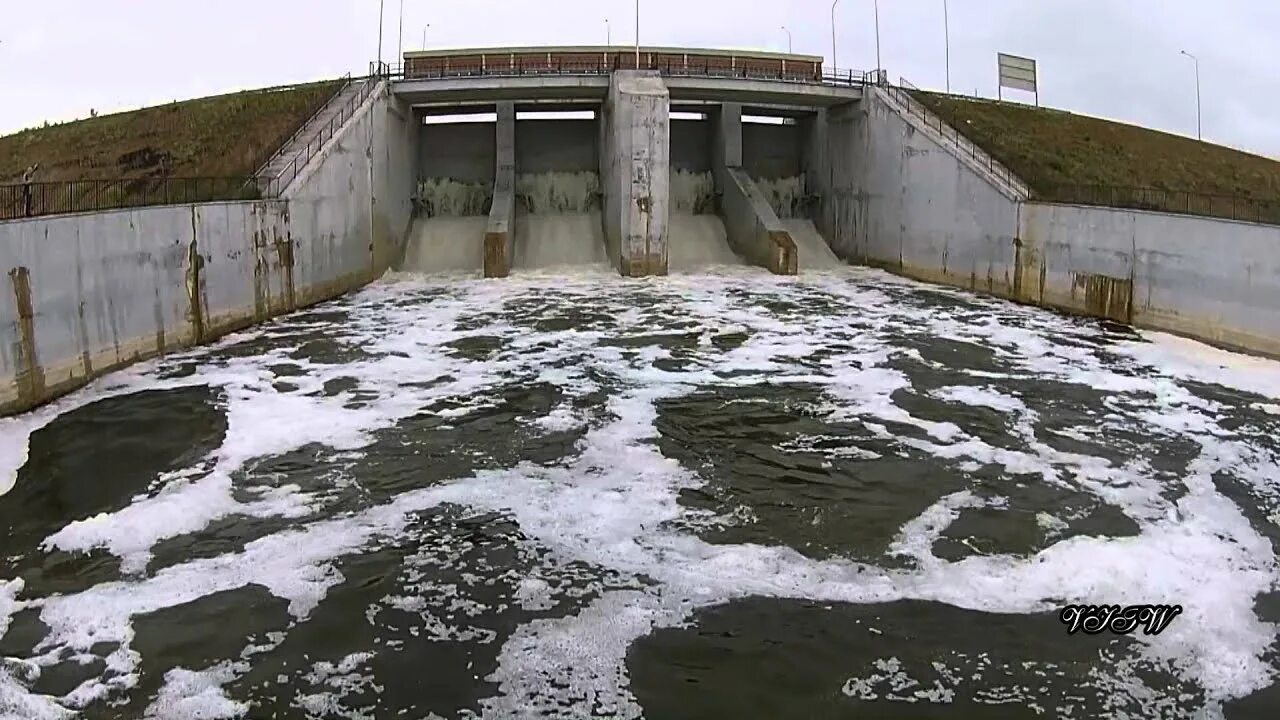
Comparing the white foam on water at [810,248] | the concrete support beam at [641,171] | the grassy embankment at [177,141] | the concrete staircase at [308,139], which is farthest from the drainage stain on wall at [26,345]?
the white foam on water at [810,248]

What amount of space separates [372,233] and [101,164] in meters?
10.4

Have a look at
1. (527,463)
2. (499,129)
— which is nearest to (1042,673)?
(527,463)

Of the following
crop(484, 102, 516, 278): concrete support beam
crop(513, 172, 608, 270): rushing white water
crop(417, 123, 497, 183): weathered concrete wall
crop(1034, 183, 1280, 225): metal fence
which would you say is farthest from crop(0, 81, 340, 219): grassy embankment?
crop(1034, 183, 1280, 225): metal fence

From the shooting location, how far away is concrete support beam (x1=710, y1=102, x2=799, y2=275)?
27000mm

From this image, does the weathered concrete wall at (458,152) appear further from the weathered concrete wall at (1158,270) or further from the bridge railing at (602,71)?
the weathered concrete wall at (1158,270)

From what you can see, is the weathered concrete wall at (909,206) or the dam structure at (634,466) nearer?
the dam structure at (634,466)

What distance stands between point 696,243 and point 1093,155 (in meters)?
13.0

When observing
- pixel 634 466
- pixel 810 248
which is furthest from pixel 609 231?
pixel 634 466

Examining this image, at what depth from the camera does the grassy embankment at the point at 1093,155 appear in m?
27.0

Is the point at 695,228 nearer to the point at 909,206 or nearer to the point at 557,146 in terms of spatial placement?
A: the point at 557,146

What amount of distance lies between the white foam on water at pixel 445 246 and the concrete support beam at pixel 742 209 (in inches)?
300

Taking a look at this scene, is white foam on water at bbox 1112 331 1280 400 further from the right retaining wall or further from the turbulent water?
the right retaining wall

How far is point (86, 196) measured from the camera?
1543 cm

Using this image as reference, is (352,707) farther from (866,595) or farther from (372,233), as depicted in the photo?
(372,233)
